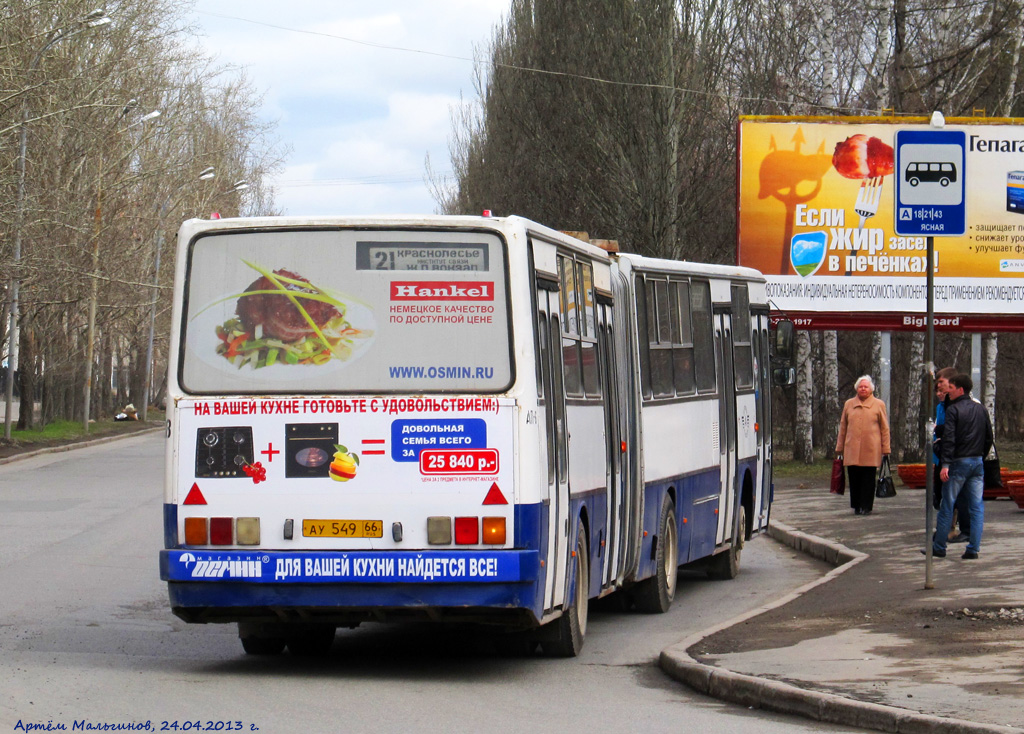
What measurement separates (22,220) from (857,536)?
2312 cm

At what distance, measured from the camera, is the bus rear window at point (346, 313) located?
31.3 feet

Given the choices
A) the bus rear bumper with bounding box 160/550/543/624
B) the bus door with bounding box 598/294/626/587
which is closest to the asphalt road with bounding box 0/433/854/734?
the bus rear bumper with bounding box 160/550/543/624

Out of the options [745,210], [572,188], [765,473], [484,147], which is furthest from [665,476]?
[484,147]

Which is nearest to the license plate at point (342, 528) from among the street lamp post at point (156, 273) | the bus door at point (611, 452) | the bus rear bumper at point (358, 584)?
the bus rear bumper at point (358, 584)

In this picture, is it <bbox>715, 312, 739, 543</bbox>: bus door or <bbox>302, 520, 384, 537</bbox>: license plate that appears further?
<bbox>715, 312, 739, 543</bbox>: bus door

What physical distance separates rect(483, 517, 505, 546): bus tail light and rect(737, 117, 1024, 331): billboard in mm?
20434

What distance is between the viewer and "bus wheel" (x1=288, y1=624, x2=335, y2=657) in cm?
1068

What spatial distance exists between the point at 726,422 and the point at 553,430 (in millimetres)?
6089

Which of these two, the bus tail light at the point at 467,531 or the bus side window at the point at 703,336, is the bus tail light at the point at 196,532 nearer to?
the bus tail light at the point at 467,531

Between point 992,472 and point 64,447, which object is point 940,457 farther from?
point 64,447

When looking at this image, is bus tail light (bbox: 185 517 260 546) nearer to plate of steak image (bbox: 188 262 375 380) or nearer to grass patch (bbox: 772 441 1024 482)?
plate of steak image (bbox: 188 262 375 380)

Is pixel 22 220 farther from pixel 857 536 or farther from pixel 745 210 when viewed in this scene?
pixel 857 536

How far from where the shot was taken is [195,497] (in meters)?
9.57

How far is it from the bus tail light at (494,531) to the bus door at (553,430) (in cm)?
43
